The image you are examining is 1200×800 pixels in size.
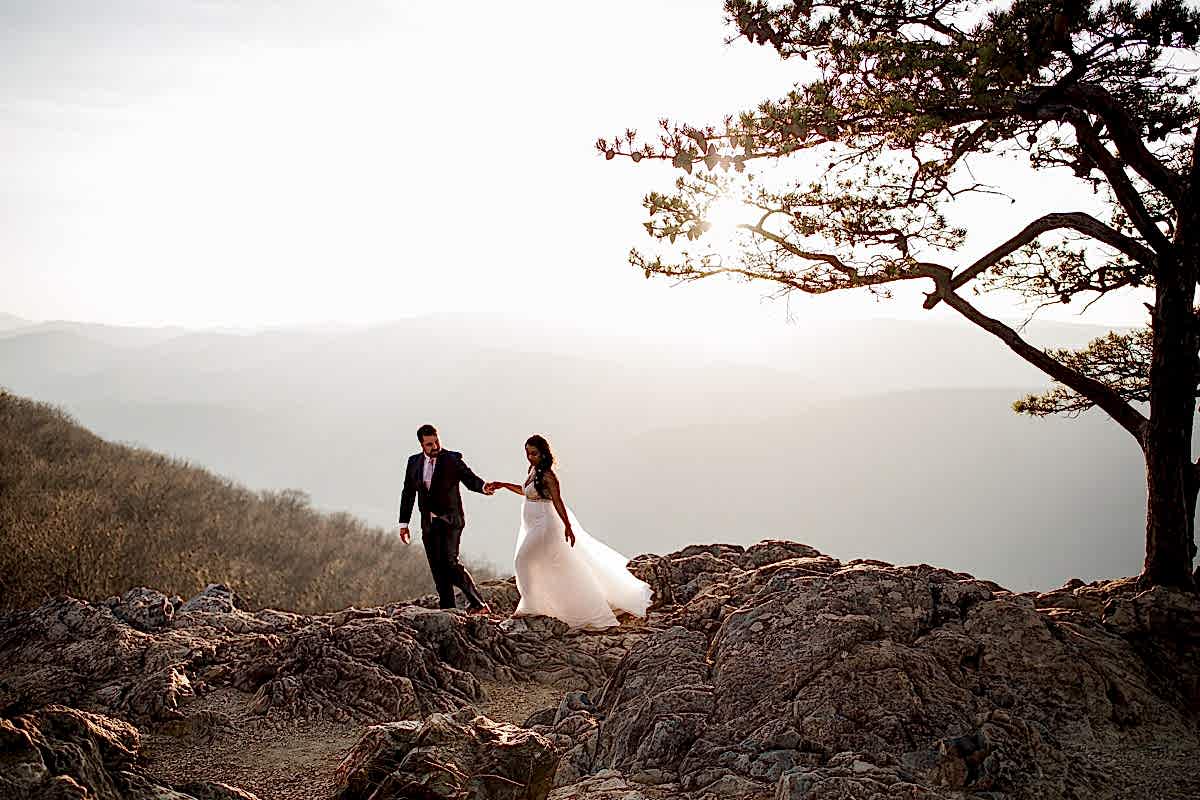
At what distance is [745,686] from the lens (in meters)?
5.77

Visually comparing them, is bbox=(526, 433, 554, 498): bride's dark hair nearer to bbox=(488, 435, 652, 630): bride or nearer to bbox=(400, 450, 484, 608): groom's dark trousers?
bbox=(488, 435, 652, 630): bride

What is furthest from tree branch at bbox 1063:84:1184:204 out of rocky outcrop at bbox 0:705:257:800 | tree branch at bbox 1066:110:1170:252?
rocky outcrop at bbox 0:705:257:800

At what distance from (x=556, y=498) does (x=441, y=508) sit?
1372 mm

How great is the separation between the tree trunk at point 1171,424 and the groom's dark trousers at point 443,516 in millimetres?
6847

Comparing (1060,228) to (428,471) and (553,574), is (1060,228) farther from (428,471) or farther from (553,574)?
(428,471)

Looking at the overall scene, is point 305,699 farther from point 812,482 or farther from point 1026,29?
point 812,482

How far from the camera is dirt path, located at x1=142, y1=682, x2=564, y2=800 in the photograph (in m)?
5.98

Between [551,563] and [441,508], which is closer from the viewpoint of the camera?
[551,563]

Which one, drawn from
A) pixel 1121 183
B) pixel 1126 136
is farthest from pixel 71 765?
pixel 1121 183

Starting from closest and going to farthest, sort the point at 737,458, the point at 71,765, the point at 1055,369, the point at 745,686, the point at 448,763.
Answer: the point at 71,765 < the point at 448,763 < the point at 745,686 < the point at 1055,369 < the point at 737,458

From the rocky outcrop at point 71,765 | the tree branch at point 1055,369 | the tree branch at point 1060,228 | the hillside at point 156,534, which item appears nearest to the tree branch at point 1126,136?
the tree branch at point 1060,228

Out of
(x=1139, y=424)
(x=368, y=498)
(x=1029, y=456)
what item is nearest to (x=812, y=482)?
(x=1029, y=456)

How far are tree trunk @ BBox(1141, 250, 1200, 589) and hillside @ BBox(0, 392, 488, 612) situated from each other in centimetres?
1231

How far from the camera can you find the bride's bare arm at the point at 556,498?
30.1ft
